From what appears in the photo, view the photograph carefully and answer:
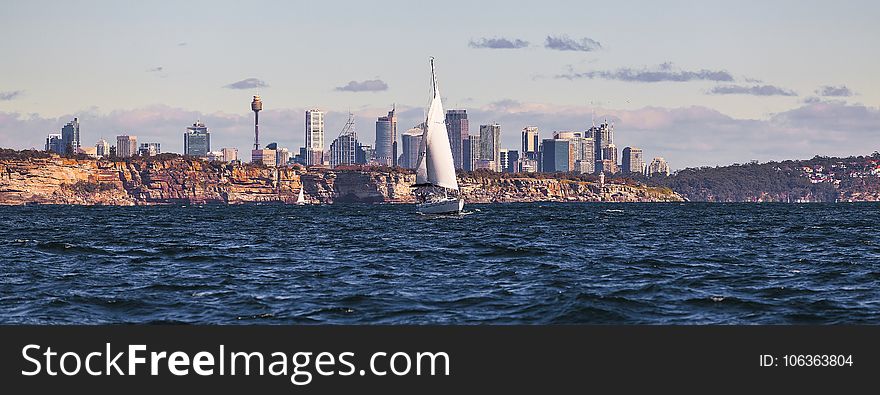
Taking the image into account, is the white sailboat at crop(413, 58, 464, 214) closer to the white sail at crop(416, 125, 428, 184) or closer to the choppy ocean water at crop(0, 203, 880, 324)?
the white sail at crop(416, 125, 428, 184)

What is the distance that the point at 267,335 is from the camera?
1861 cm

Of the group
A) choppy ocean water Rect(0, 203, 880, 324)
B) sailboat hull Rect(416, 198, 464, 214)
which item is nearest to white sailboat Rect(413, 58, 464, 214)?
sailboat hull Rect(416, 198, 464, 214)

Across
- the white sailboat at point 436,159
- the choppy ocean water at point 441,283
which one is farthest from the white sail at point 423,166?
the choppy ocean water at point 441,283

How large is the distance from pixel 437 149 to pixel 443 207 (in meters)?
6.81

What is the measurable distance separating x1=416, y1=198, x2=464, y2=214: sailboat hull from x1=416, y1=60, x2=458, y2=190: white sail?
203 centimetres

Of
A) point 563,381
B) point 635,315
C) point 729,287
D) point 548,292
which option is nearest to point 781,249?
point 729,287

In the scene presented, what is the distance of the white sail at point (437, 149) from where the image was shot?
12775cm

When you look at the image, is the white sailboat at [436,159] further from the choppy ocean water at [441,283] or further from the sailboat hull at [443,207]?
the choppy ocean water at [441,283]

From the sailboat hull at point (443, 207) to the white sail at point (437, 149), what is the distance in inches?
80.0

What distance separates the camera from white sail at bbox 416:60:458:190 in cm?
12775

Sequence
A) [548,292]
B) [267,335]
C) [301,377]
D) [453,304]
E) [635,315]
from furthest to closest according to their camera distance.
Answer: [548,292]
[453,304]
[635,315]
[267,335]
[301,377]

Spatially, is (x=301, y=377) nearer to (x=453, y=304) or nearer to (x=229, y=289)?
(x=453, y=304)

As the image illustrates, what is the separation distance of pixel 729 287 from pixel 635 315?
8381 millimetres

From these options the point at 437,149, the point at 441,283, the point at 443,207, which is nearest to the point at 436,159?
the point at 437,149
